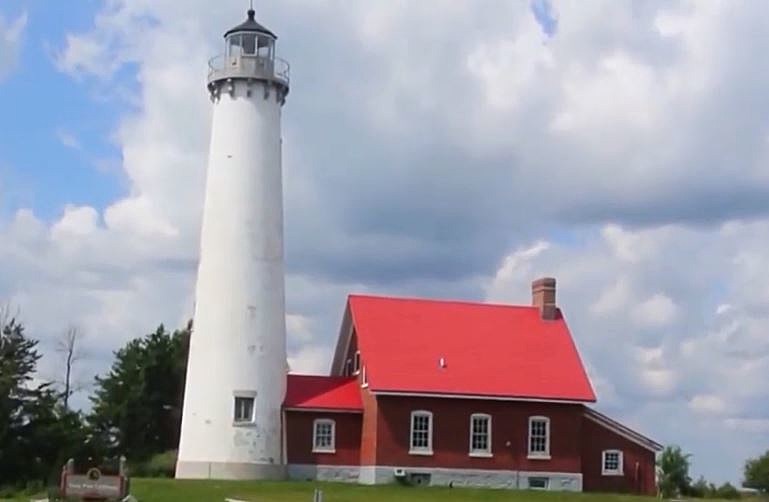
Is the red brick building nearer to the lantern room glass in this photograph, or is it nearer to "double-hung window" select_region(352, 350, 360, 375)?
"double-hung window" select_region(352, 350, 360, 375)

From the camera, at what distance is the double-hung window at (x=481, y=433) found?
47.0 meters

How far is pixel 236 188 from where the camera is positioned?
1822 inches

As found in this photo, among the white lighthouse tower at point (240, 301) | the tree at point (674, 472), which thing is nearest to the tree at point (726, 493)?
the tree at point (674, 472)

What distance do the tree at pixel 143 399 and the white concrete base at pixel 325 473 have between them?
13.4 meters

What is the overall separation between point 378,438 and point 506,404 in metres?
4.62

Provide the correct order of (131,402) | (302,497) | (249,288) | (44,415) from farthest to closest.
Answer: (131,402)
(44,415)
(249,288)
(302,497)

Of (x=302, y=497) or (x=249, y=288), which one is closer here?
(x=302, y=497)

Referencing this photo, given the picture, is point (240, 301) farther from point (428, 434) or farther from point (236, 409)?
point (428, 434)

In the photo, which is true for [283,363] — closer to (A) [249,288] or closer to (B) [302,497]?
Result: (A) [249,288]

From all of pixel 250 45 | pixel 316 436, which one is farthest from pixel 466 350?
pixel 250 45

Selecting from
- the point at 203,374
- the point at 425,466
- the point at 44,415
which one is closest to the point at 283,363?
the point at 203,374

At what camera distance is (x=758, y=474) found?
6400cm

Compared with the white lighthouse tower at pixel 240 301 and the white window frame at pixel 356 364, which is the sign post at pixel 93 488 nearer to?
the white lighthouse tower at pixel 240 301

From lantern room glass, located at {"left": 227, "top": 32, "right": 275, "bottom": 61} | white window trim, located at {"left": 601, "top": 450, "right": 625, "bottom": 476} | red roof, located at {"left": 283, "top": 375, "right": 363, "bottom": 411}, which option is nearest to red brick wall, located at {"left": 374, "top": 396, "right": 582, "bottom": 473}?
white window trim, located at {"left": 601, "top": 450, "right": 625, "bottom": 476}
